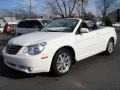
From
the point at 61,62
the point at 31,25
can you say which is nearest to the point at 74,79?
the point at 61,62

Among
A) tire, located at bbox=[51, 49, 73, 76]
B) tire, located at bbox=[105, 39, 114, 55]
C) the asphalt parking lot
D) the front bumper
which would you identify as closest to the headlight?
the front bumper

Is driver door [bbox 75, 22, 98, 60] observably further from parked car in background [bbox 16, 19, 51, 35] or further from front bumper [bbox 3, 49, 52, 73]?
parked car in background [bbox 16, 19, 51, 35]

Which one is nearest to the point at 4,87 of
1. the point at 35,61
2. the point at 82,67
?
the point at 35,61

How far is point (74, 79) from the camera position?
20.2 feet

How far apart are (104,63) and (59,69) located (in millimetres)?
2079

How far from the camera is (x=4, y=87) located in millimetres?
5625

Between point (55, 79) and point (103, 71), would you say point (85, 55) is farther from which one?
point (55, 79)

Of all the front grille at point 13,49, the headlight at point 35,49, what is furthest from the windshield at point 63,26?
the front grille at point 13,49

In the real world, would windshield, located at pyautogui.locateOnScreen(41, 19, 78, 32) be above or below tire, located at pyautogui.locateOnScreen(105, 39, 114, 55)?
above

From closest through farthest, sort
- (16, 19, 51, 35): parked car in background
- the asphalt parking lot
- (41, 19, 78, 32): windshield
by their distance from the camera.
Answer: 1. the asphalt parking lot
2. (41, 19, 78, 32): windshield
3. (16, 19, 51, 35): parked car in background

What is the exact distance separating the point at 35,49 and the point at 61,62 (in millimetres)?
856

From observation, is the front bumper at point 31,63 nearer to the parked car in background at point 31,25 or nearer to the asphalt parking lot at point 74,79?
the asphalt parking lot at point 74,79

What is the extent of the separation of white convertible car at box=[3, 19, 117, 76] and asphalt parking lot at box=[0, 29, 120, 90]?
288 millimetres

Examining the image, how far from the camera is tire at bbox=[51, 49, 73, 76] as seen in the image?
245 inches
